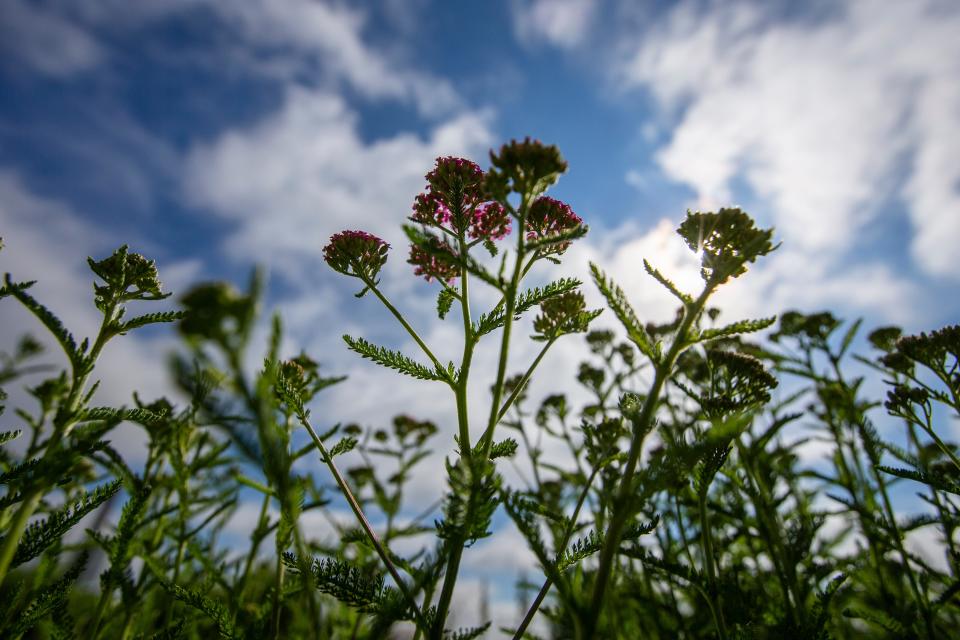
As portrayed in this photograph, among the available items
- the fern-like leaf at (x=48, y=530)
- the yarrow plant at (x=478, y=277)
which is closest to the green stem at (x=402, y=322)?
the yarrow plant at (x=478, y=277)

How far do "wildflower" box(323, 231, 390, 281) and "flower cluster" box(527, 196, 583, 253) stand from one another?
800 mm

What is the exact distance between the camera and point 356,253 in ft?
8.32

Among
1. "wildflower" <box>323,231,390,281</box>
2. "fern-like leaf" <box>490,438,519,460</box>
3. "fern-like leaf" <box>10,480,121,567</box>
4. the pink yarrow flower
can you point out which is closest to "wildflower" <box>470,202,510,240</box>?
the pink yarrow flower

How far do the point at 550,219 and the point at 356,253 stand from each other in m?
1.04

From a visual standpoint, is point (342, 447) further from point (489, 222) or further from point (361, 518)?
point (489, 222)

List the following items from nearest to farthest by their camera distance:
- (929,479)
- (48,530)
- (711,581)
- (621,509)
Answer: (621,509) < (48,530) < (711,581) < (929,479)

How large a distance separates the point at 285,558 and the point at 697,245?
2.09 meters

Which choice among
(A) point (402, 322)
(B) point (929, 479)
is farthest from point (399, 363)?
(B) point (929, 479)

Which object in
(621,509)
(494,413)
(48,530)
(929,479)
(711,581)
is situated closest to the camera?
(621,509)

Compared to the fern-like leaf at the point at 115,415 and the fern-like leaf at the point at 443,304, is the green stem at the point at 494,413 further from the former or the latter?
the fern-like leaf at the point at 115,415

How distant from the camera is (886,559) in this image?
5.07m

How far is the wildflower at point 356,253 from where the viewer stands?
252 cm

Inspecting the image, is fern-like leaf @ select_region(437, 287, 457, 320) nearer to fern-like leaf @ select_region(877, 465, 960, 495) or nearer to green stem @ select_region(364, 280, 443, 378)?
green stem @ select_region(364, 280, 443, 378)

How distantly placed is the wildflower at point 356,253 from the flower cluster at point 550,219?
0.80m
